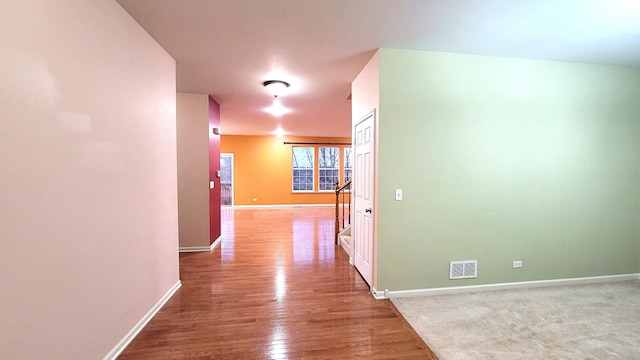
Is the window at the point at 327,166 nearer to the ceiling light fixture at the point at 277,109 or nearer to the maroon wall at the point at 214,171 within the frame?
the ceiling light fixture at the point at 277,109

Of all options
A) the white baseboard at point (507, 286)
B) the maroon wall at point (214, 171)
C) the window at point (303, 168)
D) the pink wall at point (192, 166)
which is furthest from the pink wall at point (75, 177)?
the window at point (303, 168)

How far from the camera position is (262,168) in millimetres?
9648

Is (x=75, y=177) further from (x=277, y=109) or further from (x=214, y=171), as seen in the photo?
(x=277, y=109)

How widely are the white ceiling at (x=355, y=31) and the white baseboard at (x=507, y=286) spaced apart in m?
2.59

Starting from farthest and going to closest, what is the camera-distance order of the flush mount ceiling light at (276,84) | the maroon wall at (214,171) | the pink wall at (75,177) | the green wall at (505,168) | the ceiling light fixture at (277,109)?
the ceiling light fixture at (277,109) < the maroon wall at (214,171) < the flush mount ceiling light at (276,84) < the green wall at (505,168) < the pink wall at (75,177)

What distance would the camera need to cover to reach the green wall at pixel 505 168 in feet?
9.43

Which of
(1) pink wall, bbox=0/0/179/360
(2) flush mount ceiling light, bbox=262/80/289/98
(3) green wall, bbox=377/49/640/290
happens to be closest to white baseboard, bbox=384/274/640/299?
(3) green wall, bbox=377/49/640/290

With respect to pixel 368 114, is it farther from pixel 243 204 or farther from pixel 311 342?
pixel 243 204

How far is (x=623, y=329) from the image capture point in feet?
7.57

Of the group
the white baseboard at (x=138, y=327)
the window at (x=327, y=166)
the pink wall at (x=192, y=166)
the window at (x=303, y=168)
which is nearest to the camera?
the white baseboard at (x=138, y=327)

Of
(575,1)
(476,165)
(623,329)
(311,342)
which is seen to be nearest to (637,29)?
(575,1)

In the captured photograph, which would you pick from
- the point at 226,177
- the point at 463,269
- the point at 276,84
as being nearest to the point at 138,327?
the point at 276,84

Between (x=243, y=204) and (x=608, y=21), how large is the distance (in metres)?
9.25

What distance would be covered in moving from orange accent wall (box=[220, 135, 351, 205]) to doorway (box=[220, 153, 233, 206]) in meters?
0.17
